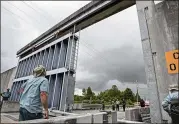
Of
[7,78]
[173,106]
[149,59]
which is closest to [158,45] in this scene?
[149,59]

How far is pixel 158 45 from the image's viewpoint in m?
5.09

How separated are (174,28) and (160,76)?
1.61m

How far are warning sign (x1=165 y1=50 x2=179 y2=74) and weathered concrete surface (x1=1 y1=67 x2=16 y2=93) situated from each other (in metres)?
17.5

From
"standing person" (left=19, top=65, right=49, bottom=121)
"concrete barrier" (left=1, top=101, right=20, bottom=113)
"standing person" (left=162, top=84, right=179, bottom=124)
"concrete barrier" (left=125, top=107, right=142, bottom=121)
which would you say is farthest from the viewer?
"concrete barrier" (left=1, top=101, right=20, bottom=113)

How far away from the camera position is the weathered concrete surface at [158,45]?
4.74m

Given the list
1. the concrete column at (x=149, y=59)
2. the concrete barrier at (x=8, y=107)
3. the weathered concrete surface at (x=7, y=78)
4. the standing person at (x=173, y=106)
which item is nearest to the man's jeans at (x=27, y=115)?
the standing person at (x=173, y=106)

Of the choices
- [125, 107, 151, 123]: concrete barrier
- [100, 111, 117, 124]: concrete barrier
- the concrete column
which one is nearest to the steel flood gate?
[125, 107, 151, 123]: concrete barrier

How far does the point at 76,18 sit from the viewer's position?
392 inches

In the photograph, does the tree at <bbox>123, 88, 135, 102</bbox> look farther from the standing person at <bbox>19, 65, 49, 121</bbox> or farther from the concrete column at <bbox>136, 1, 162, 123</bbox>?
the standing person at <bbox>19, 65, 49, 121</bbox>

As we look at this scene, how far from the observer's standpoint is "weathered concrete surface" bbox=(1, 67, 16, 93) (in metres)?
17.9

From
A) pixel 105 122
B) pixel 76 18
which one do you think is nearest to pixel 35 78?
pixel 105 122

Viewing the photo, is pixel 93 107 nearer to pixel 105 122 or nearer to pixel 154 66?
pixel 154 66

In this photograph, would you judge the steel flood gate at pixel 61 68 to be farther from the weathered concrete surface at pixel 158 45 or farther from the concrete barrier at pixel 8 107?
the weathered concrete surface at pixel 158 45

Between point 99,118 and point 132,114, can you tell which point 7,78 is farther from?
point 99,118
